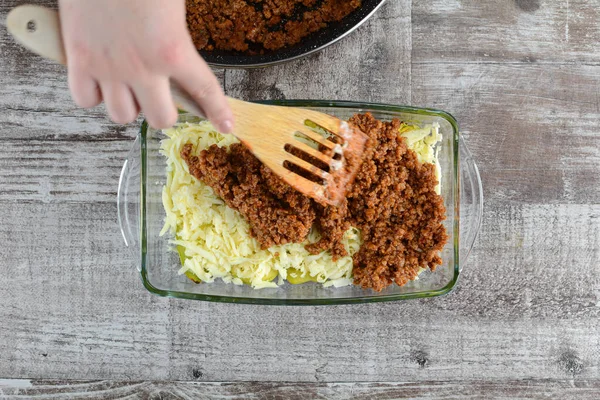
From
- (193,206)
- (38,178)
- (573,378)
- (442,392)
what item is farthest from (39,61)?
(573,378)

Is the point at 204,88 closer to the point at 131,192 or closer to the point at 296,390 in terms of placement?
the point at 131,192

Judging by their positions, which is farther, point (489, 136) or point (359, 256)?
point (489, 136)

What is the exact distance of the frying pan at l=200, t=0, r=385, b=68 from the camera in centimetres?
164

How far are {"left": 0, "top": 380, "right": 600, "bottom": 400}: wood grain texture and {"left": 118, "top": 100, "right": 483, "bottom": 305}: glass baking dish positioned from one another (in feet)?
1.43

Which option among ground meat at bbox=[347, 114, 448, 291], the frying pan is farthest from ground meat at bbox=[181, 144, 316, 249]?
the frying pan

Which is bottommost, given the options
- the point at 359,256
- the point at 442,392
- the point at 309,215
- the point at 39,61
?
the point at 442,392

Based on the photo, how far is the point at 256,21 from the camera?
1705mm

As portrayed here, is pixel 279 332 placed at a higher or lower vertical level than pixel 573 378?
higher

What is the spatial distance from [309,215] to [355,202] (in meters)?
0.14

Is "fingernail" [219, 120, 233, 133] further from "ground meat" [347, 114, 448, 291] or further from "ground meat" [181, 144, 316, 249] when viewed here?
"ground meat" [347, 114, 448, 291]

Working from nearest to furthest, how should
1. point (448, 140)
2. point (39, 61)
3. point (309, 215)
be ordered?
point (309, 215) < point (448, 140) < point (39, 61)

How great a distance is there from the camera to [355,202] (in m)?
1.53

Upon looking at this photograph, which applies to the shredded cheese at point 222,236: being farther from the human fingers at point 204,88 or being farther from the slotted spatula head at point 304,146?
the human fingers at point 204,88

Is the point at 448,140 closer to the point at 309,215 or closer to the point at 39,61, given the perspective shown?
the point at 309,215
